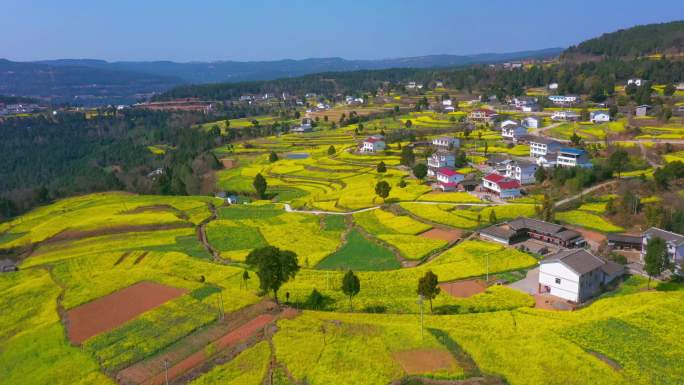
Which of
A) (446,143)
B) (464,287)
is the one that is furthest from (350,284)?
(446,143)

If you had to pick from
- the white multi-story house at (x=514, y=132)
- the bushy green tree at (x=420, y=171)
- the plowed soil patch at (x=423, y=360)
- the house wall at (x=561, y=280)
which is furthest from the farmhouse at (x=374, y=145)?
the plowed soil patch at (x=423, y=360)

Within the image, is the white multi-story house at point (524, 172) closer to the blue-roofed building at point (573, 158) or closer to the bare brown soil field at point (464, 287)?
the blue-roofed building at point (573, 158)

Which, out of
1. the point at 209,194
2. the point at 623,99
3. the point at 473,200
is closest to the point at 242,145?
the point at 209,194

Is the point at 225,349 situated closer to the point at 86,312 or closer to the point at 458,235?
the point at 86,312

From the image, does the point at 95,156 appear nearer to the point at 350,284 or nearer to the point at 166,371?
the point at 350,284

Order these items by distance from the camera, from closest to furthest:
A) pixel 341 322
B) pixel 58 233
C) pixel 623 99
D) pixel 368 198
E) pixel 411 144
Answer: pixel 341 322 < pixel 58 233 < pixel 368 198 < pixel 411 144 < pixel 623 99
